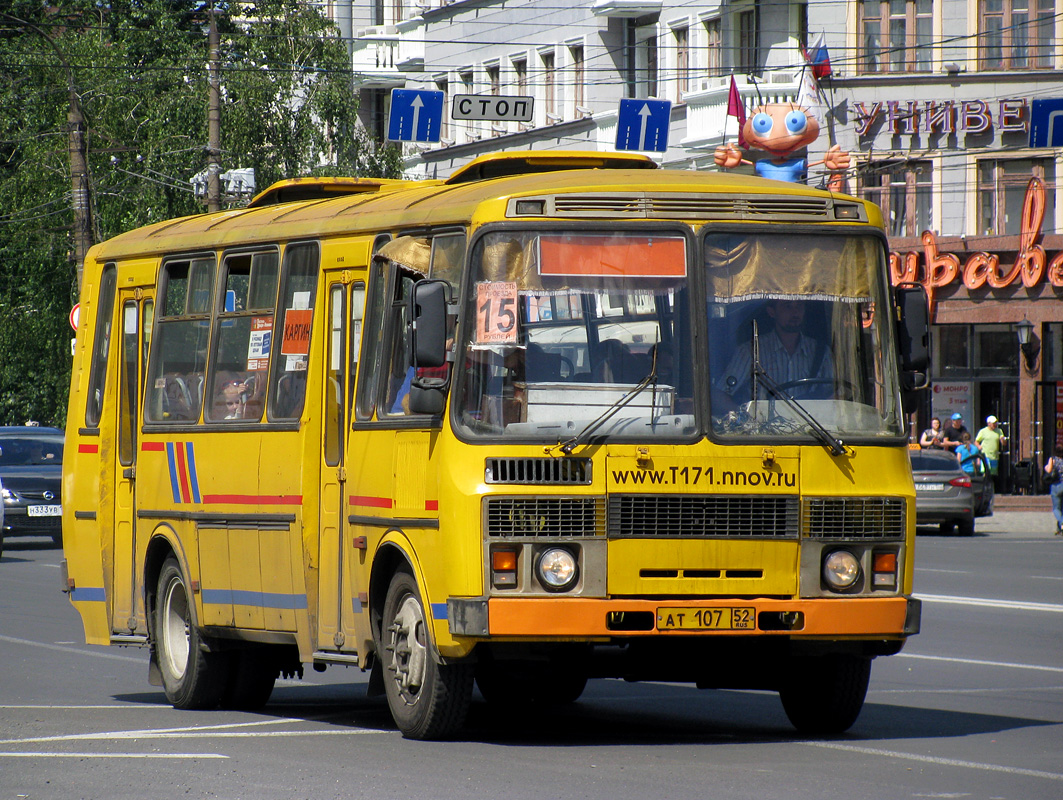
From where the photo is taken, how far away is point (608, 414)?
9375mm

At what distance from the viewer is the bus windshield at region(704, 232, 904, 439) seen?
9617 millimetres

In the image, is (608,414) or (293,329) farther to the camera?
(293,329)

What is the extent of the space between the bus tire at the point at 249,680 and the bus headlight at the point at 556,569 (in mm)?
3413

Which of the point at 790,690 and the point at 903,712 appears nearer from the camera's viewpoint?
the point at 790,690

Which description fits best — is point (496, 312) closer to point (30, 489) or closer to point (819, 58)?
point (30, 489)

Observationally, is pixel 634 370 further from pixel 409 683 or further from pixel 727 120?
pixel 727 120

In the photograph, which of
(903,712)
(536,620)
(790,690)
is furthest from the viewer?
(903,712)

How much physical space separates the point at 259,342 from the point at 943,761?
4643 mm

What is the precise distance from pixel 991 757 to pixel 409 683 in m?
2.77

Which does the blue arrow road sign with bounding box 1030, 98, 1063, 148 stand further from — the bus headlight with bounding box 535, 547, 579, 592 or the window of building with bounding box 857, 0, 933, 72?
the bus headlight with bounding box 535, 547, 579, 592

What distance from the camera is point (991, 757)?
31.0 feet

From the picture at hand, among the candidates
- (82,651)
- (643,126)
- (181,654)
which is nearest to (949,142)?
(643,126)

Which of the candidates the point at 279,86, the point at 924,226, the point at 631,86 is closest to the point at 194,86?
the point at 279,86

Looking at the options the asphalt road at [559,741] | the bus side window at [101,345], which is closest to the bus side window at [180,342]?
the bus side window at [101,345]
